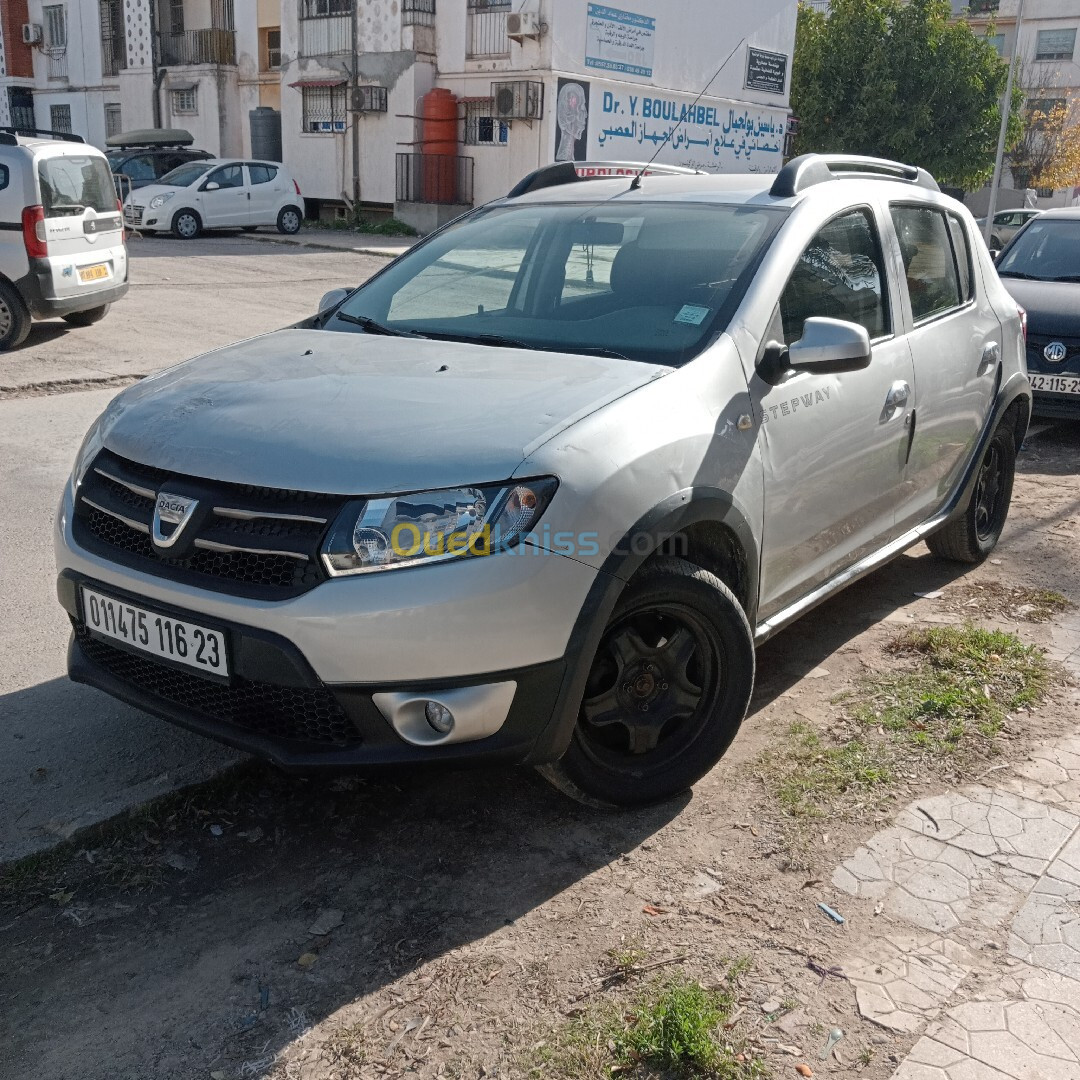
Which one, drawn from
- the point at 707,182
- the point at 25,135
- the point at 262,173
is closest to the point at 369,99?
the point at 262,173

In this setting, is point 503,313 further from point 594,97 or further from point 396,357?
point 594,97

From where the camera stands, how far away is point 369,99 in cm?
2814

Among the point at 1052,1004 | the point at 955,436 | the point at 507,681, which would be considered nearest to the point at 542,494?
the point at 507,681

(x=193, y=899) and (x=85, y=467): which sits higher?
(x=85, y=467)

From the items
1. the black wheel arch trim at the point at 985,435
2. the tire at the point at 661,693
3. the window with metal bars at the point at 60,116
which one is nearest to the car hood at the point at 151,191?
the window with metal bars at the point at 60,116

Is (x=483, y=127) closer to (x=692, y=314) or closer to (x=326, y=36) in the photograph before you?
(x=326, y=36)

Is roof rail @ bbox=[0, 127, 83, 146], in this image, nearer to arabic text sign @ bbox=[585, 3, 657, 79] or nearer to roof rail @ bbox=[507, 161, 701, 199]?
roof rail @ bbox=[507, 161, 701, 199]

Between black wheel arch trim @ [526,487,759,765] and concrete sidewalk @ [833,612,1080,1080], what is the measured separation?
2.81ft

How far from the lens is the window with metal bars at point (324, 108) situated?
29.1 meters

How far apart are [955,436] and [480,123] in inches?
966

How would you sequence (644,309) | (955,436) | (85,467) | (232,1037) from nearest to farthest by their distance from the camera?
1. (232,1037)
2. (85,467)
3. (644,309)
4. (955,436)

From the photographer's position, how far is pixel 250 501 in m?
2.84

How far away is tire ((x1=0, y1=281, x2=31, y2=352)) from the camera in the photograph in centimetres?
992

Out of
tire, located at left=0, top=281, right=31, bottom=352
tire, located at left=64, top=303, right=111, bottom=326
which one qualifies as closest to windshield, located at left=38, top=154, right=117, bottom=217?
tire, located at left=0, top=281, right=31, bottom=352
